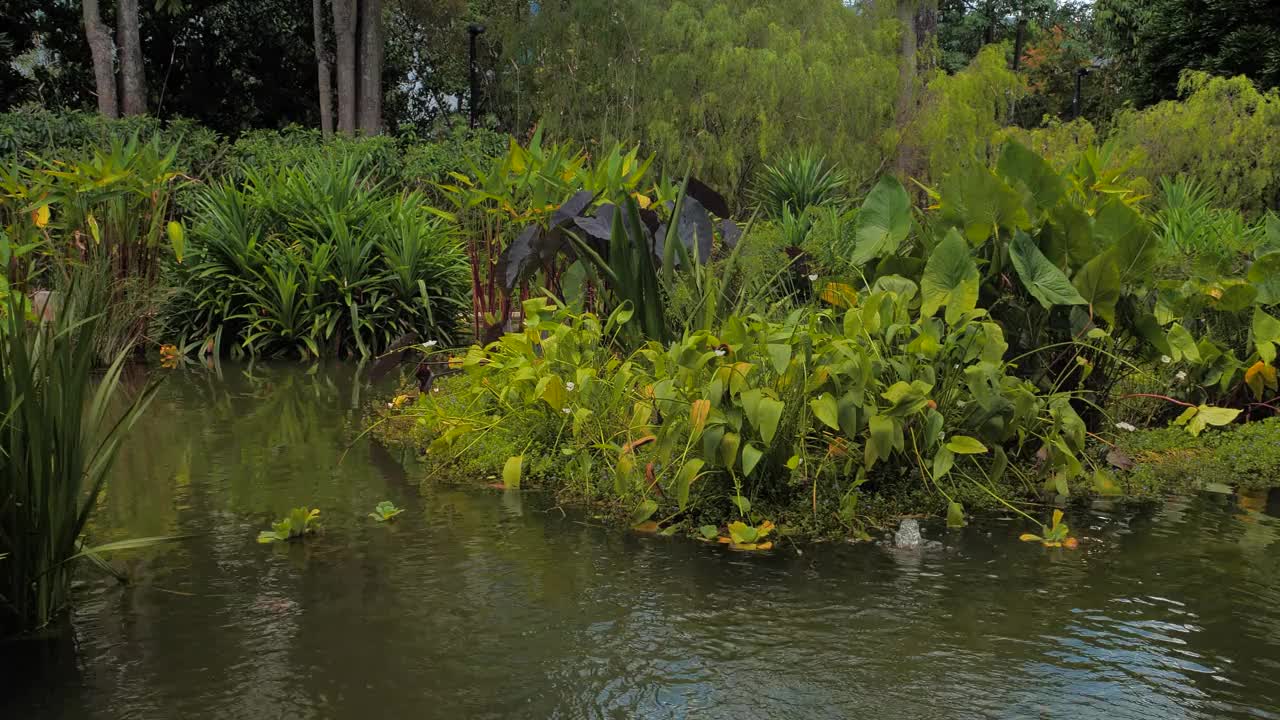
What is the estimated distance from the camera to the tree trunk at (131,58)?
735 inches

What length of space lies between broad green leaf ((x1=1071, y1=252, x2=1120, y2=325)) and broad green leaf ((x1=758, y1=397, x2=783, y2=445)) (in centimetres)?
148

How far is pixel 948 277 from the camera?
4320 mm

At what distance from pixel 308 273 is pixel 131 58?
13031 mm

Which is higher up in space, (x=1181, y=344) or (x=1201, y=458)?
(x=1181, y=344)

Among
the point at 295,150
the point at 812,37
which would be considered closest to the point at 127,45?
the point at 295,150

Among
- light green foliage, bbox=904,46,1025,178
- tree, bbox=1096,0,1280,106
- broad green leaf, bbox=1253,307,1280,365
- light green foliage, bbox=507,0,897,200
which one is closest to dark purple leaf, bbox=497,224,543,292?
broad green leaf, bbox=1253,307,1280,365

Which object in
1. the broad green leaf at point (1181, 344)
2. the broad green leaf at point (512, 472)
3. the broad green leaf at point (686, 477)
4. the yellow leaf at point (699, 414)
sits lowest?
the broad green leaf at point (512, 472)

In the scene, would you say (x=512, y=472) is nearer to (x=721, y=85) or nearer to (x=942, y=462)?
(x=942, y=462)

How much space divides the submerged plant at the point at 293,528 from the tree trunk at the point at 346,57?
15.3 metres

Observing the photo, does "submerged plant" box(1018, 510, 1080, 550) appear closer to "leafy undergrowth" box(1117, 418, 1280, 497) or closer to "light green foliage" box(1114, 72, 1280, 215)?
"leafy undergrowth" box(1117, 418, 1280, 497)

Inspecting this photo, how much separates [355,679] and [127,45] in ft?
61.8

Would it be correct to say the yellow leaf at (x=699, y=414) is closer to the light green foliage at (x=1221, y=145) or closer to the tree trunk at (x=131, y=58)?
the light green foliage at (x=1221, y=145)

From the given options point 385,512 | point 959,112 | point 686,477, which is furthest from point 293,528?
point 959,112

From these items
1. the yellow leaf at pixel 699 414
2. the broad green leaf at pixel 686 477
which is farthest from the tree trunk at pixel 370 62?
the broad green leaf at pixel 686 477
